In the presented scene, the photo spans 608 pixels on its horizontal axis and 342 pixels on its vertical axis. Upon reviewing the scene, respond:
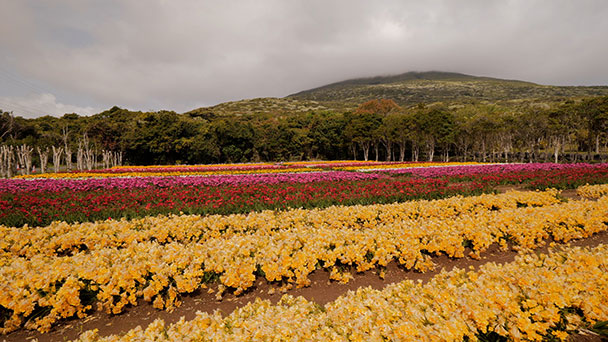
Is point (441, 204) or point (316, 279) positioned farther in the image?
point (441, 204)

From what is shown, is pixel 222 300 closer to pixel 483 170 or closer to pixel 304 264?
pixel 304 264

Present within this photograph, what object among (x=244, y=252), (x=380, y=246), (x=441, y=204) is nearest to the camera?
(x=244, y=252)

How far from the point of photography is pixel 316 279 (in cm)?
505

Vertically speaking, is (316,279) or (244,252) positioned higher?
(244,252)

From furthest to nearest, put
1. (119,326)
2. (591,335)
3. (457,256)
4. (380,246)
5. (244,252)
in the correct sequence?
(457,256), (380,246), (244,252), (119,326), (591,335)

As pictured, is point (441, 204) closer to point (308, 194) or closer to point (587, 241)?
point (587, 241)

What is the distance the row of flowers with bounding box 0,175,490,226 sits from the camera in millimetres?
8508

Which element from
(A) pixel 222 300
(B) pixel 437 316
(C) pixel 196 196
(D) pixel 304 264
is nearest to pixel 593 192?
(B) pixel 437 316

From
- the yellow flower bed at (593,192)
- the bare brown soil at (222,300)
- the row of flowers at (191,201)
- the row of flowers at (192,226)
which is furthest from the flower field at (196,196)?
the bare brown soil at (222,300)

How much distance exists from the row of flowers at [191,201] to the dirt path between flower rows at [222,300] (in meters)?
4.70

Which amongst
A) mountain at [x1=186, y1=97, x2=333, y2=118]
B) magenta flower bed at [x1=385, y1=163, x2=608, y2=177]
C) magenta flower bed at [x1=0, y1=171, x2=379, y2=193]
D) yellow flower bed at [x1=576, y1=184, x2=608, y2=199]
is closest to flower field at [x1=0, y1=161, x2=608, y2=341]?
yellow flower bed at [x1=576, y1=184, x2=608, y2=199]

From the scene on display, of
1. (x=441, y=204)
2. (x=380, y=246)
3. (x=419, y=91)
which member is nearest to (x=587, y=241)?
(x=441, y=204)

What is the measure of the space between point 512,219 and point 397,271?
4.00m

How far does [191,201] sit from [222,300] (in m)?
6.56
